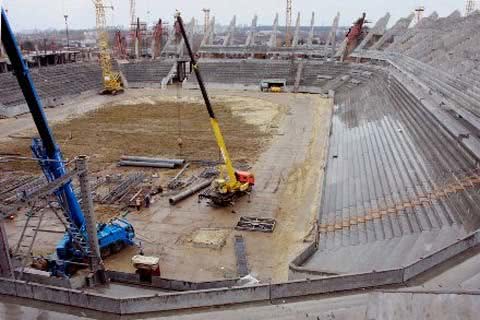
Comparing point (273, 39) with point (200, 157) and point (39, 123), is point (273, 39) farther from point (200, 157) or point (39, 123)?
point (39, 123)

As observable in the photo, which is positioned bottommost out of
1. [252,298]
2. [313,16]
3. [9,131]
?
[9,131]

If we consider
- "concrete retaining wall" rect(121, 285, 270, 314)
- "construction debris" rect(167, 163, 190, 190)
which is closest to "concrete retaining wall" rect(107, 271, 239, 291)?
"concrete retaining wall" rect(121, 285, 270, 314)

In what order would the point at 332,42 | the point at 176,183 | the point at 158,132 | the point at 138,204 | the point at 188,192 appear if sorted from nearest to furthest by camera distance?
the point at 138,204 → the point at 188,192 → the point at 176,183 → the point at 158,132 → the point at 332,42

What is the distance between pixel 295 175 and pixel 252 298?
13.3 metres

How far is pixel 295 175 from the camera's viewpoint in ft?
65.5

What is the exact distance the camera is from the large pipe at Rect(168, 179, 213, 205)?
16.9 m

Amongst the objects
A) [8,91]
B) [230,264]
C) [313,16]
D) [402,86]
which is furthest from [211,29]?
[230,264]

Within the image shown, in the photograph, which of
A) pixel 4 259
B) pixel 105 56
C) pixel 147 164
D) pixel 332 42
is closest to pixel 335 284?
pixel 4 259

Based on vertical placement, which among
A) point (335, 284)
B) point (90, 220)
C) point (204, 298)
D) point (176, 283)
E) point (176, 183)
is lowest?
point (176, 183)

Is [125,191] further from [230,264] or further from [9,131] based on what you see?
[9,131]

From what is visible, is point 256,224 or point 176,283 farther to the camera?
point 256,224

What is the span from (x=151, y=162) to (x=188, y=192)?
455 cm

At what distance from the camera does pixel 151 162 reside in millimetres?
21453

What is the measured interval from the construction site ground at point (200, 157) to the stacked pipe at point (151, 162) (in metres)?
0.52
